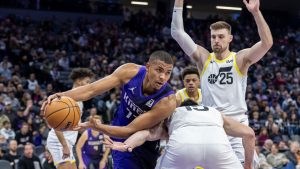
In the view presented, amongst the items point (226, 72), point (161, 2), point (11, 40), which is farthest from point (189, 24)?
point (226, 72)

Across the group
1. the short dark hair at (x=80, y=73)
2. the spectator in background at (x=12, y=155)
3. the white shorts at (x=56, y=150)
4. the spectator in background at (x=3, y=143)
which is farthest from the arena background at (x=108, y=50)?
the short dark hair at (x=80, y=73)

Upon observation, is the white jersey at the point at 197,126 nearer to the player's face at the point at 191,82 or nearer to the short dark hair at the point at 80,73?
the player's face at the point at 191,82

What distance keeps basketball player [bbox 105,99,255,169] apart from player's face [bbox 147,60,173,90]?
345mm

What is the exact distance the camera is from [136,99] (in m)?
5.54

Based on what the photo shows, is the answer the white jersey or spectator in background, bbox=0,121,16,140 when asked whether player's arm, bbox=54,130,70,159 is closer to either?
the white jersey

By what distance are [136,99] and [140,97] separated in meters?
0.06

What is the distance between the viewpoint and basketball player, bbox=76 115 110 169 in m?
11.2

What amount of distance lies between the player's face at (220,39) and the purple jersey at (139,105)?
3.09 ft

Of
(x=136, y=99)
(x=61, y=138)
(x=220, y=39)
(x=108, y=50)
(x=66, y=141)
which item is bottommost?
(x=66, y=141)

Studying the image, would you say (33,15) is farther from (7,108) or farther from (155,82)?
(155,82)

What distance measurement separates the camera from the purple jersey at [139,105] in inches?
215

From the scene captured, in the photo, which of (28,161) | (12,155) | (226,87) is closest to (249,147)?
(226,87)

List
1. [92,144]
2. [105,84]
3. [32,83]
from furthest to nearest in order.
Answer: [32,83] < [92,144] < [105,84]

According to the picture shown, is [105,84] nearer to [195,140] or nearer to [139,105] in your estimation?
[139,105]
